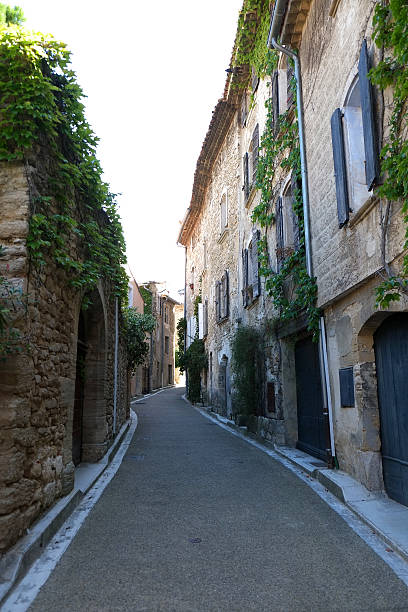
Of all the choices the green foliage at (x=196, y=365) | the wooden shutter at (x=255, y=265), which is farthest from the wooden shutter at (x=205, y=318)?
the wooden shutter at (x=255, y=265)

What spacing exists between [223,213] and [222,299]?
9.63ft

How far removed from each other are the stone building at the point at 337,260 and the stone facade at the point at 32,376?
309cm

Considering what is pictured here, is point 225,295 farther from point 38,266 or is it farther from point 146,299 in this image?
point 146,299

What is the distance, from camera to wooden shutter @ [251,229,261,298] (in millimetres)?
10300

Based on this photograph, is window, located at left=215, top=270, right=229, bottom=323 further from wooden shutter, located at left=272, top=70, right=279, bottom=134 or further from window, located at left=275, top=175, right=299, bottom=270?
wooden shutter, located at left=272, top=70, right=279, bottom=134

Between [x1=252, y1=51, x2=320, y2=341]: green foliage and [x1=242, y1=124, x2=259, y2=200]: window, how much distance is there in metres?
0.71

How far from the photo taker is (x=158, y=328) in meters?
31.3

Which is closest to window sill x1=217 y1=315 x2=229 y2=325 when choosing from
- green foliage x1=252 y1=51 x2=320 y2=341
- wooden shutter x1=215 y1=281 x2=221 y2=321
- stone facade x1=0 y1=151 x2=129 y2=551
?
wooden shutter x1=215 y1=281 x2=221 y2=321

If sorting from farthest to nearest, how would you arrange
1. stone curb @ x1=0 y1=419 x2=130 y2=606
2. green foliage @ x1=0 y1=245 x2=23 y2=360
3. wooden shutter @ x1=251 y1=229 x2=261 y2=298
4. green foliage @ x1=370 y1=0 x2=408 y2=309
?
wooden shutter @ x1=251 y1=229 x2=261 y2=298
green foliage @ x1=370 y1=0 x2=408 y2=309
green foliage @ x1=0 y1=245 x2=23 y2=360
stone curb @ x1=0 y1=419 x2=130 y2=606

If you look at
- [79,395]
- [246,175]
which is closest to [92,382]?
[79,395]

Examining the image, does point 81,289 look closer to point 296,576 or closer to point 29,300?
point 29,300

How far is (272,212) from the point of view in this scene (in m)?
9.20

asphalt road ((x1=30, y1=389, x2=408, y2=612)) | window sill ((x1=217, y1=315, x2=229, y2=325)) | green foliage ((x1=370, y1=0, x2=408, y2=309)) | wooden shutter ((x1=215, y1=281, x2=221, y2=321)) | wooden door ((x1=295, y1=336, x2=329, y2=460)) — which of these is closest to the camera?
asphalt road ((x1=30, y1=389, x2=408, y2=612))

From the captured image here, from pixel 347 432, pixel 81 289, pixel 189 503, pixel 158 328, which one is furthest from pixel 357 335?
pixel 158 328
